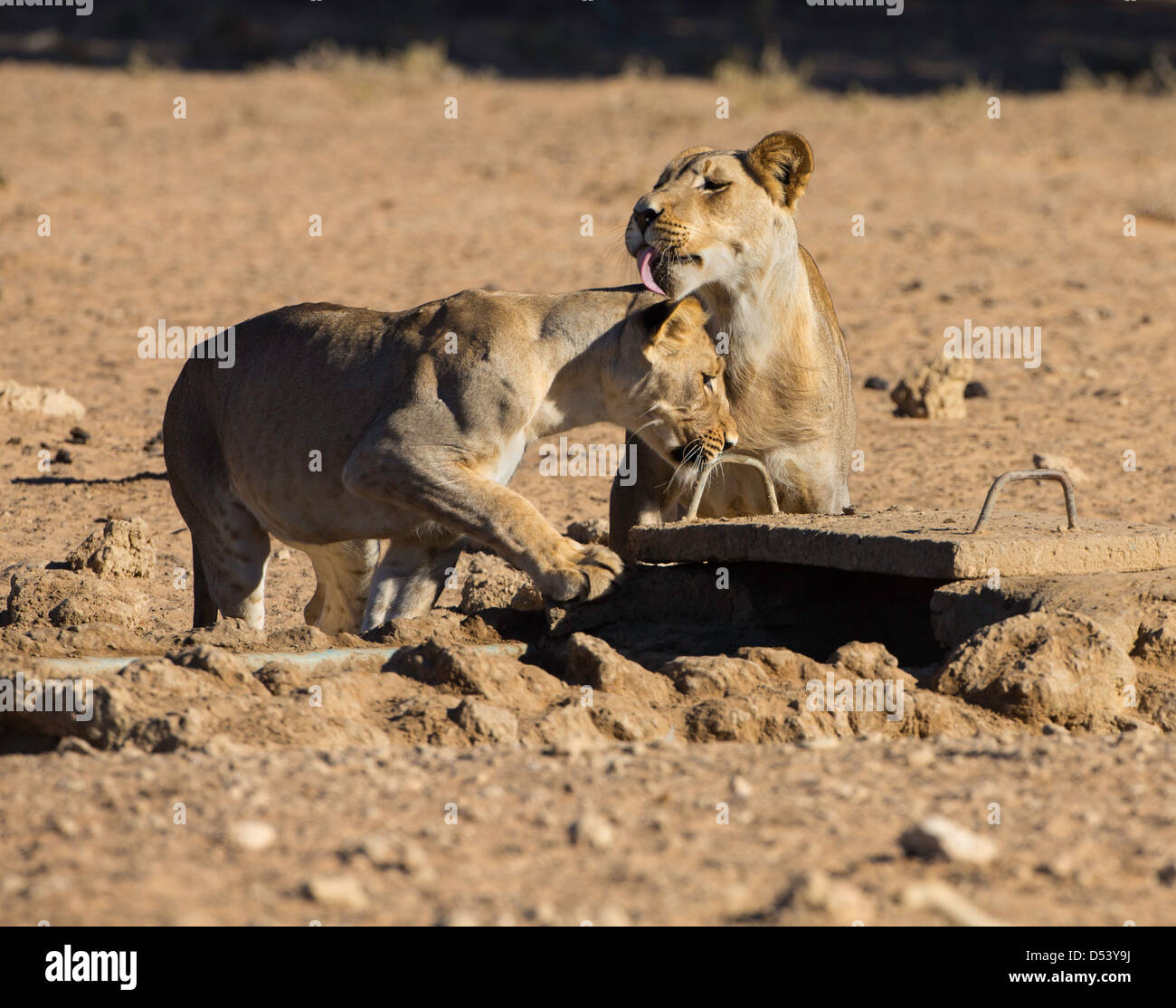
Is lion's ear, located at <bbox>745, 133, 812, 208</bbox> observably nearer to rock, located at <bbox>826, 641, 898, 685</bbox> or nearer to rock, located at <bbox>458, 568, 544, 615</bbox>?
rock, located at <bbox>458, 568, 544, 615</bbox>

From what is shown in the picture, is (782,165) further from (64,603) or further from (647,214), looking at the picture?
(64,603)

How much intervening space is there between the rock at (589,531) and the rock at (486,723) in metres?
3.02

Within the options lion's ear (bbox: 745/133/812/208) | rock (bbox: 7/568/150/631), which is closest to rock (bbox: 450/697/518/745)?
rock (bbox: 7/568/150/631)

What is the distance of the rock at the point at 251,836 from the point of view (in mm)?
3043

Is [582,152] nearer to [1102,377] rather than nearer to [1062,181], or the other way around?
[1062,181]

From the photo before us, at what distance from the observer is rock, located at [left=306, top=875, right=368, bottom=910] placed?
2.79 metres

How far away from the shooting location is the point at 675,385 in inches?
222

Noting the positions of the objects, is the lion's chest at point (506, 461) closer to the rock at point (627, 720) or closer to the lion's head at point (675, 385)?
the lion's head at point (675, 385)

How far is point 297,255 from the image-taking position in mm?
13672

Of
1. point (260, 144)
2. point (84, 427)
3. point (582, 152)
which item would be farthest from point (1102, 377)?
point (260, 144)

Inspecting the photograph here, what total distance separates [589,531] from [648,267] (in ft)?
6.09

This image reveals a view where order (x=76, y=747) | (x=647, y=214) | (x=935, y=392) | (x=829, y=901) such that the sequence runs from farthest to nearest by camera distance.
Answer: (x=935, y=392) < (x=647, y=214) < (x=76, y=747) < (x=829, y=901)

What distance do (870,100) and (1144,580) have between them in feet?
54.3

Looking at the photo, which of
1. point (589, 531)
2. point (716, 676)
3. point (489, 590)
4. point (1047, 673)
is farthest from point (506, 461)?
point (1047, 673)
